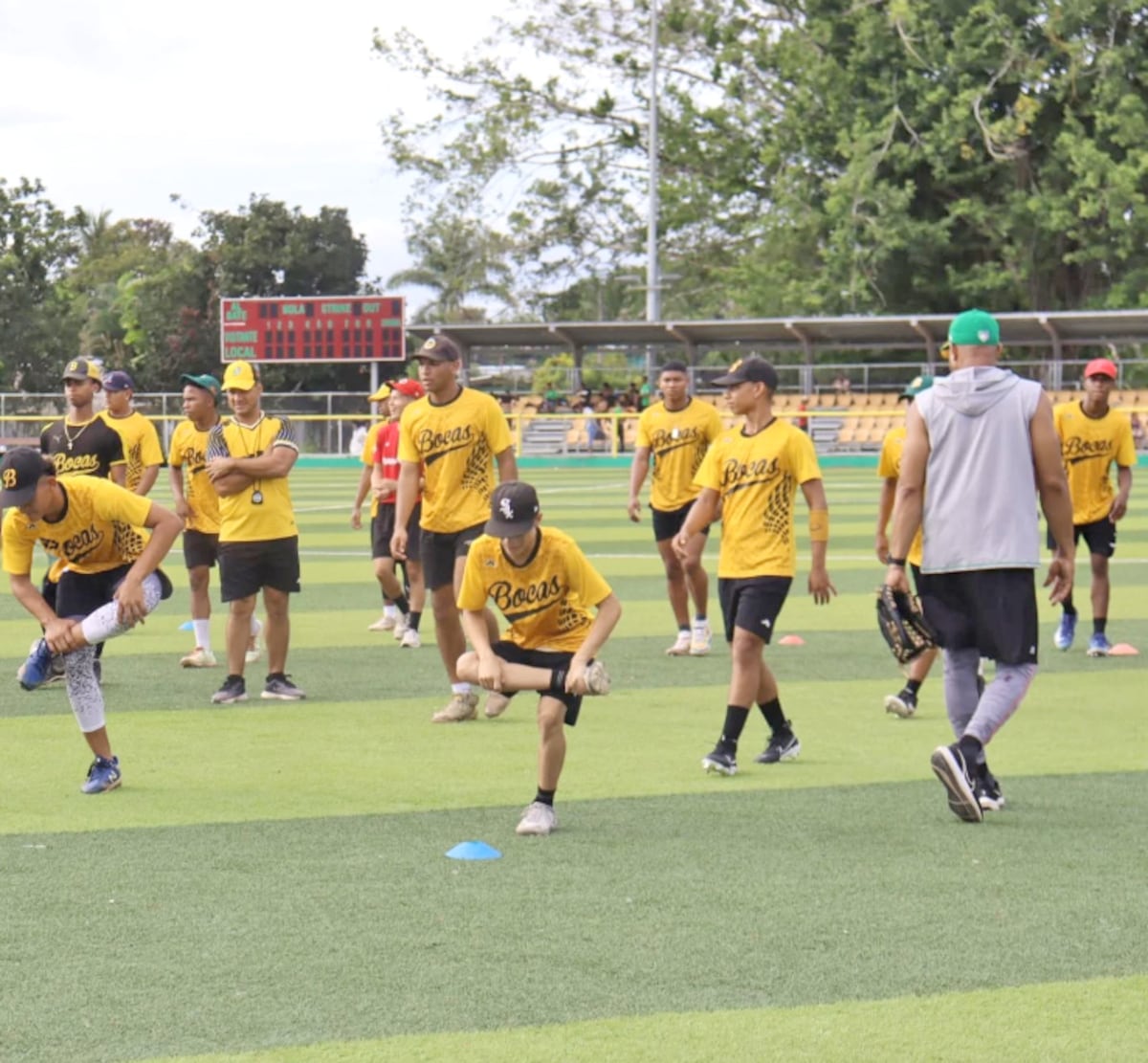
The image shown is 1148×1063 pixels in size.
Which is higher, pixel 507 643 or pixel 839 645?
pixel 507 643

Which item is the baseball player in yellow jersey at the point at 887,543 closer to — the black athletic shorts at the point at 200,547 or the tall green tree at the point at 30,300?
the black athletic shorts at the point at 200,547

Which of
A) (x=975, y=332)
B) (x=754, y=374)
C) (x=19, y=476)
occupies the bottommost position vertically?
(x=19, y=476)

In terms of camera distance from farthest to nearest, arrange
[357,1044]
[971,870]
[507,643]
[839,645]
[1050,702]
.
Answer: [839,645] → [1050,702] → [507,643] → [971,870] → [357,1044]

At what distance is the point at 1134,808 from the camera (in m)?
8.05

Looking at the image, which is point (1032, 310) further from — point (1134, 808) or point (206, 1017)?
point (206, 1017)

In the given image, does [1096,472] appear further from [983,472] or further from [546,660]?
[546,660]

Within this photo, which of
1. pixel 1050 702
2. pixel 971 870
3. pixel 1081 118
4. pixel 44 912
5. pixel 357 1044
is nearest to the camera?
pixel 357 1044

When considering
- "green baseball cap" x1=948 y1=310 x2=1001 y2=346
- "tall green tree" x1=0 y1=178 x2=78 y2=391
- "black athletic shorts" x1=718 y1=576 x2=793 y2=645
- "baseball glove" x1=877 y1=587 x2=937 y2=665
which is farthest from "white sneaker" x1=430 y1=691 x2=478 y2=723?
"tall green tree" x1=0 y1=178 x2=78 y2=391

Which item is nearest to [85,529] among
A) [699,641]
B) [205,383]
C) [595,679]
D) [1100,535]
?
[595,679]

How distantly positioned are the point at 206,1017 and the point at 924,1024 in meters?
1.93

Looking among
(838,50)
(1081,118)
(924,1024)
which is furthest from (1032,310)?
(924,1024)

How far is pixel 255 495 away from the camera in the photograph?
11.4m

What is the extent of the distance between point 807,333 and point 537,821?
130ft

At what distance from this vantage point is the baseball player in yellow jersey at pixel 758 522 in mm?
9000
